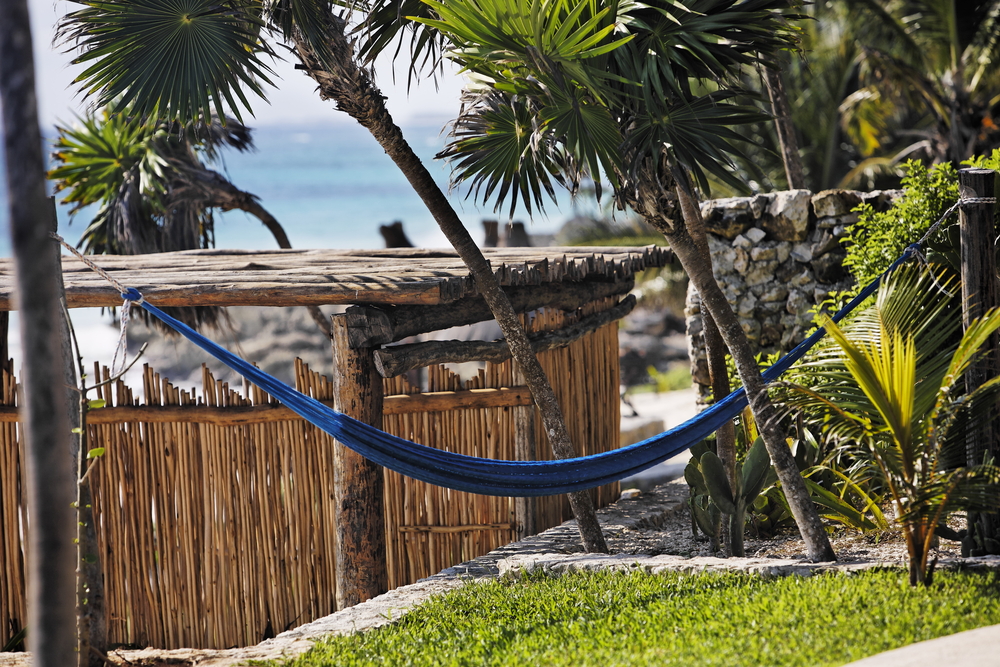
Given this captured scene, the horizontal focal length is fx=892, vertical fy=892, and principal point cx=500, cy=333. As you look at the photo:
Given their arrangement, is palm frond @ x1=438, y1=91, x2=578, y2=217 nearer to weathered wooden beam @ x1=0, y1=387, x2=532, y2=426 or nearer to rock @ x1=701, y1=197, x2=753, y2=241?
weathered wooden beam @ x1=0, y1=387, x2=532, y2=426

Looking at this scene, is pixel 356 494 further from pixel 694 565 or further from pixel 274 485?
pixel 694 565

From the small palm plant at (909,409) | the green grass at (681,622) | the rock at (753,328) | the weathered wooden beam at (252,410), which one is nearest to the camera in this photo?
the green grass at (681,622)

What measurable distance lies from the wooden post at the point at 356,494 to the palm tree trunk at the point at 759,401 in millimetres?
1346

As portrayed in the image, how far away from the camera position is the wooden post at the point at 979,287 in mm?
3072

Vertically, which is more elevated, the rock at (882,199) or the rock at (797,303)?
the rock at (882,199)

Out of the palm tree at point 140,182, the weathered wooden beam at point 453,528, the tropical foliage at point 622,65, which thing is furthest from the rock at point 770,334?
the palm tree at point 140,182

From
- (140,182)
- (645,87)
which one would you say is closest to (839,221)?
(645,87)

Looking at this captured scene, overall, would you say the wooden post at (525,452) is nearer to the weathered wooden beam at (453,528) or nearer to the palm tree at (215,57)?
the weathered wooden beam at (453,528)

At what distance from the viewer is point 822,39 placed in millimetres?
11273

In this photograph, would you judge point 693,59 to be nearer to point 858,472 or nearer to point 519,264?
point 519,264

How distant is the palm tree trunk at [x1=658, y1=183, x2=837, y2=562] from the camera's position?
319 centimetres

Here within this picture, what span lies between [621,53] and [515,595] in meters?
1.90

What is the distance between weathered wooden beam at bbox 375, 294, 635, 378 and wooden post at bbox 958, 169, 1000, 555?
1.97 m

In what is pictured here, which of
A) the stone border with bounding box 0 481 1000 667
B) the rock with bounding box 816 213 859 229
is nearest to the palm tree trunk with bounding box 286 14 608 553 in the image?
the stone border with bounding box 0 481 1000 667
